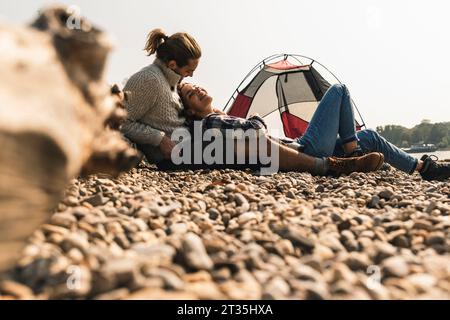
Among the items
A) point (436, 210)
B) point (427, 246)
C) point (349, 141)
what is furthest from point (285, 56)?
point (427, 246)

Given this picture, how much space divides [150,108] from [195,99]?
22.3 inches

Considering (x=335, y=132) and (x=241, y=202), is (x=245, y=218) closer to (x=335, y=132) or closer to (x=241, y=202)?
(x=241, y=202)

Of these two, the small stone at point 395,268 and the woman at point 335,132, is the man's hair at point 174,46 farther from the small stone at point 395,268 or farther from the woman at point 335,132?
the small stone at point 395,268

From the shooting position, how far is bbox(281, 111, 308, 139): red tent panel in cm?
1095

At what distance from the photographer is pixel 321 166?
489cm

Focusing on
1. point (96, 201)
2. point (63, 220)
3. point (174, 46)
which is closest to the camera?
point (63, 220)

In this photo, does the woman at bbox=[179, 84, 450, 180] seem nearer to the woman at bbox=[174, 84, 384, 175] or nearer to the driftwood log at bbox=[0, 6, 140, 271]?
the woman at bbox=[174, 84, 384, 175]

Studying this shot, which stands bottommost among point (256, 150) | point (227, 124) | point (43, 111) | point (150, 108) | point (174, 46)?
point (256, 150)

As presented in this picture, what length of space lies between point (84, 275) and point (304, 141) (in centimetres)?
410

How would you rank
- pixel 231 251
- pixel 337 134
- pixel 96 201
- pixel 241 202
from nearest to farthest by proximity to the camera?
pixel 231 251 < pixel 96 201 < pixel 241 202 < pixel 337 134

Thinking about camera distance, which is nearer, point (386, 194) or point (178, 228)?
point (178, 228)

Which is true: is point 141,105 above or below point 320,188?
above

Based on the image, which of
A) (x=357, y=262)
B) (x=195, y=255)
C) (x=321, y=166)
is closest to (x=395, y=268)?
(x=357, y=262)

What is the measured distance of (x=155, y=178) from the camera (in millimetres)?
4441
